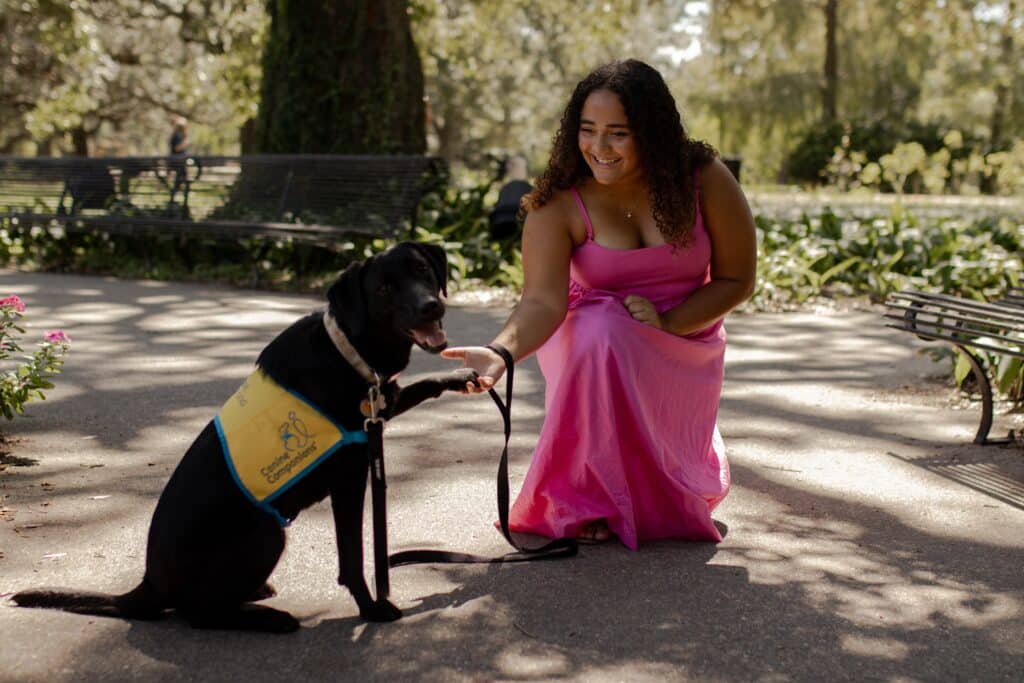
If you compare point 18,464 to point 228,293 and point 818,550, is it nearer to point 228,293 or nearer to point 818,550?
point 818,550

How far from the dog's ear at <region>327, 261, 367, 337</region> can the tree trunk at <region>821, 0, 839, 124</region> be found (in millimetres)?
33249

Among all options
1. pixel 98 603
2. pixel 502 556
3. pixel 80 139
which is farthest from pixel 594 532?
pixel 80 139

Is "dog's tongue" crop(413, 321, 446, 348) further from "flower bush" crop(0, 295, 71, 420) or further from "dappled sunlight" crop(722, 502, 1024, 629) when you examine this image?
"flower bush" crop(0, 295, 71, 420)

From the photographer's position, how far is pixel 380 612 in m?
3.31

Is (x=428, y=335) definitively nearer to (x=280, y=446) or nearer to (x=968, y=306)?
(x=280, y=446)

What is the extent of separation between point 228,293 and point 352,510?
7.70m

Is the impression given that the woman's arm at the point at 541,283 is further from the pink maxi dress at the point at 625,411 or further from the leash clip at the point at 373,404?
the leash clip at the point at 373,404

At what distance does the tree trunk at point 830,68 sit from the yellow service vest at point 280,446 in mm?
33356

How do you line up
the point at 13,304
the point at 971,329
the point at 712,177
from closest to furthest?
the point at 712,177 → the point at 13,304 → the point at 971,329

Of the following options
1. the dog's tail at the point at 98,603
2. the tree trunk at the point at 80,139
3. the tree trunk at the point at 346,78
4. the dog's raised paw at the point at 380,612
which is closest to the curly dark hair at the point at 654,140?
the dog's raised paw at the point at 380,612

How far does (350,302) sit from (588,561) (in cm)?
139

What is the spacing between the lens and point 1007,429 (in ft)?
19.4

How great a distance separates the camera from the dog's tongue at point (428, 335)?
300 cm

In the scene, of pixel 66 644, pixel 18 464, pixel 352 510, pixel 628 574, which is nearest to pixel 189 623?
pixel 66 644
